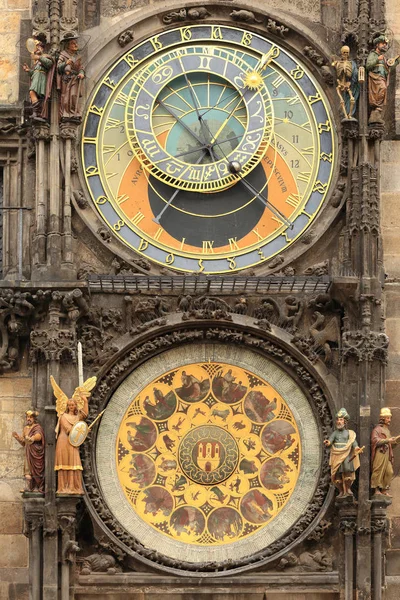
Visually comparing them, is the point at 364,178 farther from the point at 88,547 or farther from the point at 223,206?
the point at 88,547

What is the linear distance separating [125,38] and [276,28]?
5.01 ft

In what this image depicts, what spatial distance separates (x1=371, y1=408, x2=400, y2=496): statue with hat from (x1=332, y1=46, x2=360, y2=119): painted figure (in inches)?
A: 124

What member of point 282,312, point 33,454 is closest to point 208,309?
point 282,312

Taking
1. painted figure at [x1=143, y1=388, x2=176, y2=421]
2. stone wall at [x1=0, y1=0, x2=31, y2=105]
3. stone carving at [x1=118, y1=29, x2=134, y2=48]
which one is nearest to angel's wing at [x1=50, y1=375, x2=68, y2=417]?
painted figure at [x1=143, y1=388, x2=176, y2=421]

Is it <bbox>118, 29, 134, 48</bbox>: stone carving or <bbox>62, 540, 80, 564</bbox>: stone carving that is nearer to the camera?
<bbox>62, 540, 80, 564</bbox>: stone carving

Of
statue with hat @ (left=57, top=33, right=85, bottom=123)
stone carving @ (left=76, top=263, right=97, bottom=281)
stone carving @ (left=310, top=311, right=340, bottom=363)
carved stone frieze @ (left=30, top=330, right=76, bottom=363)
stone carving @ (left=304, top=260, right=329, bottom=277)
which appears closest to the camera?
carved stone frieze @ (left=30, top=330, right=76, bottom=363)

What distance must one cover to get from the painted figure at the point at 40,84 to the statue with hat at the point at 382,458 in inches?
179

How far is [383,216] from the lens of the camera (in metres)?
24.2

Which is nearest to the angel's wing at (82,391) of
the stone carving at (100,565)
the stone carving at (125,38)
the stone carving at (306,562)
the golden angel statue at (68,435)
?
the golden angel statue at (68,435)

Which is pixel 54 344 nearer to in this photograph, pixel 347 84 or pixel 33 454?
pixel 33 454

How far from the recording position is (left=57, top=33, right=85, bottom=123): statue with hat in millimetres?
23927

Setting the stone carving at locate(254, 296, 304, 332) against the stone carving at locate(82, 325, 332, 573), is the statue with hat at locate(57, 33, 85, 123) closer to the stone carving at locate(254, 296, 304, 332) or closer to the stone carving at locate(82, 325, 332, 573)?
the stone carving at locate(82, 325, 332, 573)

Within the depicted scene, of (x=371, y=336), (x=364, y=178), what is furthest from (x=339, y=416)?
(x=364, y=178)

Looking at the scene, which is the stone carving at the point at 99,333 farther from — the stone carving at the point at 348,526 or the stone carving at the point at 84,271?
the stone carving at the point at 348,526
